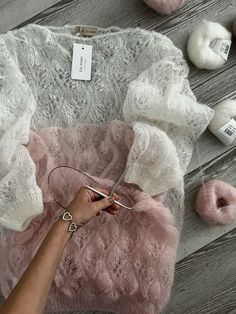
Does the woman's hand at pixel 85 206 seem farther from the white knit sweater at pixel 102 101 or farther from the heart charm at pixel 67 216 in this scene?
the white knit sweater at pixel 102 101

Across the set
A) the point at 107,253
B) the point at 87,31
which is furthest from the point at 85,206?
the point at 87,31

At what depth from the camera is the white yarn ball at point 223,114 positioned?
96cm

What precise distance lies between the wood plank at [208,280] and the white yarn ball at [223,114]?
251mm

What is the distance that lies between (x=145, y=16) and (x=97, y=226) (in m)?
0.51

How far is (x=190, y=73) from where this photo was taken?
102 centimetres

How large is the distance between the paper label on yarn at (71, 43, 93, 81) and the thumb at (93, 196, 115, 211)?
337 millimetres

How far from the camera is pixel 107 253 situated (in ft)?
2.95

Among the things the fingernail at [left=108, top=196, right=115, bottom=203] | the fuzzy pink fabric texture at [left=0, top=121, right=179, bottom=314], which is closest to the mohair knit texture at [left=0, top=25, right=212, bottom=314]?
the fuzzy pink fabric texture at [left=0, top=121, right=179, bottom=314]

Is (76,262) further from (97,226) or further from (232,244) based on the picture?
(232,244)

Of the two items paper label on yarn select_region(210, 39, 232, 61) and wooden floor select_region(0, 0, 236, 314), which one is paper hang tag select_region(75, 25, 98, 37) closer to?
wooden floor select_region(0, 0, 236, 314)

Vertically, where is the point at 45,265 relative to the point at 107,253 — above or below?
above

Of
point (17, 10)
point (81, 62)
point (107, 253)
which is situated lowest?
point (107, 253)

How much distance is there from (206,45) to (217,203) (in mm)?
360

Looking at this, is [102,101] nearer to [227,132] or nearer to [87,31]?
[87,31]
